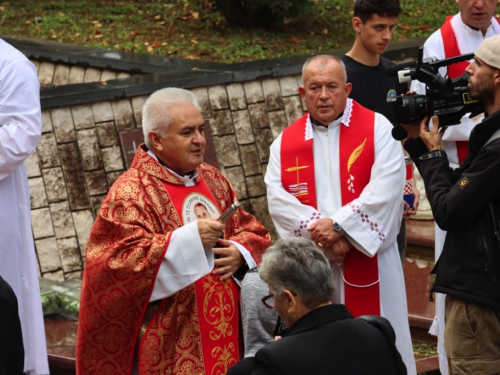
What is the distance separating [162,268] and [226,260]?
0.34 meters

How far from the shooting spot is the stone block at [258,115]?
312 inches

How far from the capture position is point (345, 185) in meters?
5.47

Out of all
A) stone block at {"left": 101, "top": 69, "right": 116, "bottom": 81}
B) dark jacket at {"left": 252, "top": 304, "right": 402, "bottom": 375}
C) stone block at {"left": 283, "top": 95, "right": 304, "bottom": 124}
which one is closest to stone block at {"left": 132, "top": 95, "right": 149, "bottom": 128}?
stone block at {"left": 283, "top": 95, "right": 304, "bottom": 124}

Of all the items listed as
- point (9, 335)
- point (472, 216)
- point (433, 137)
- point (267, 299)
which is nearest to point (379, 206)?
point (433, 137)

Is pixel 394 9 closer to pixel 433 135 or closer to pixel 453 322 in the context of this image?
pixel 433 135

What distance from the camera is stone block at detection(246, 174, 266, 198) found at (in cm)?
796

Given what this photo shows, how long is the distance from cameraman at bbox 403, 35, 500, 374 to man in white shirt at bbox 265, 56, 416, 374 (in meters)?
0.78

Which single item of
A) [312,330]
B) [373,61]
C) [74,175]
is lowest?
[312,330]

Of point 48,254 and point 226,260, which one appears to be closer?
point 226,260

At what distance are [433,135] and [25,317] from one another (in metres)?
2.60

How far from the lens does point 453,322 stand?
4582 millimetres

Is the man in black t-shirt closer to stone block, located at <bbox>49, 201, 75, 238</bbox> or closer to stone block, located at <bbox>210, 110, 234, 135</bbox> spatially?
Answer: stone block, located at <bbox>210, 110, 234, 135</bbox>

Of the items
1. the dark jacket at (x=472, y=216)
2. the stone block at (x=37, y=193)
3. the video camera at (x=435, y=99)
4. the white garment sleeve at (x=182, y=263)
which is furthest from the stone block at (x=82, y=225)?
the dark jacket at (x=472, y=216)

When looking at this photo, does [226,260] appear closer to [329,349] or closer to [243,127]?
[329,349]
